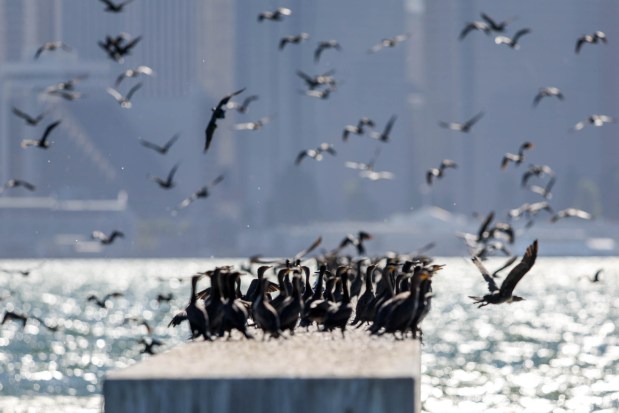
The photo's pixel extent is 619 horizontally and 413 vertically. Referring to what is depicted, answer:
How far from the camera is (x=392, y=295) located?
77.4ft

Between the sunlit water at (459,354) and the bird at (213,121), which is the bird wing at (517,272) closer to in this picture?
the bird at (213,121)

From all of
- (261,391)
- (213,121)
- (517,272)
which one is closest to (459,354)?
(213,121)

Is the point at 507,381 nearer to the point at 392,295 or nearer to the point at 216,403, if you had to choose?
the point at 392,295

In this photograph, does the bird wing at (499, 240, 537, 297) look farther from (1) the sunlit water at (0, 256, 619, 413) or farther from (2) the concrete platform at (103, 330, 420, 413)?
(1) the sunlit water at (0, 256, 619, 413)

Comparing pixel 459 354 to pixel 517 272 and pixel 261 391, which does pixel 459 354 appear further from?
pixel 261 391

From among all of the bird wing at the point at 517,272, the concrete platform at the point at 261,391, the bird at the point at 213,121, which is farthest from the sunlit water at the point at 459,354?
the concrete platform at the point at 261,391

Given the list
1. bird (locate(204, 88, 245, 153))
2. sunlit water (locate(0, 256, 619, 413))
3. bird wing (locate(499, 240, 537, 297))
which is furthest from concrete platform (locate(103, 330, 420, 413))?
sunlit water (locate(0, 256, 619, 413))

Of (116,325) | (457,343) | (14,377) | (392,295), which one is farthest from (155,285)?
(392,295)

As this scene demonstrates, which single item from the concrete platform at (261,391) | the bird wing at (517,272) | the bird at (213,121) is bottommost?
the concrete platform at (261,391)

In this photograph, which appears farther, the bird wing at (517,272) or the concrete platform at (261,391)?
the bird wing at (517,272)

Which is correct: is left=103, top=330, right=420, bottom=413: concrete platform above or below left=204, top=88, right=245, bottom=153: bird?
below

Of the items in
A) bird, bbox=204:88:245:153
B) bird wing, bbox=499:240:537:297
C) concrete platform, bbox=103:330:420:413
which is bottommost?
concrete platform, bbox=103:330:420:413

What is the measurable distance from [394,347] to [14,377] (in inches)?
2233

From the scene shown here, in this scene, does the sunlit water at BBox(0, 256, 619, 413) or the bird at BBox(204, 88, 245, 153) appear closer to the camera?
the bird at BBox(204, 88, 245, 153)
